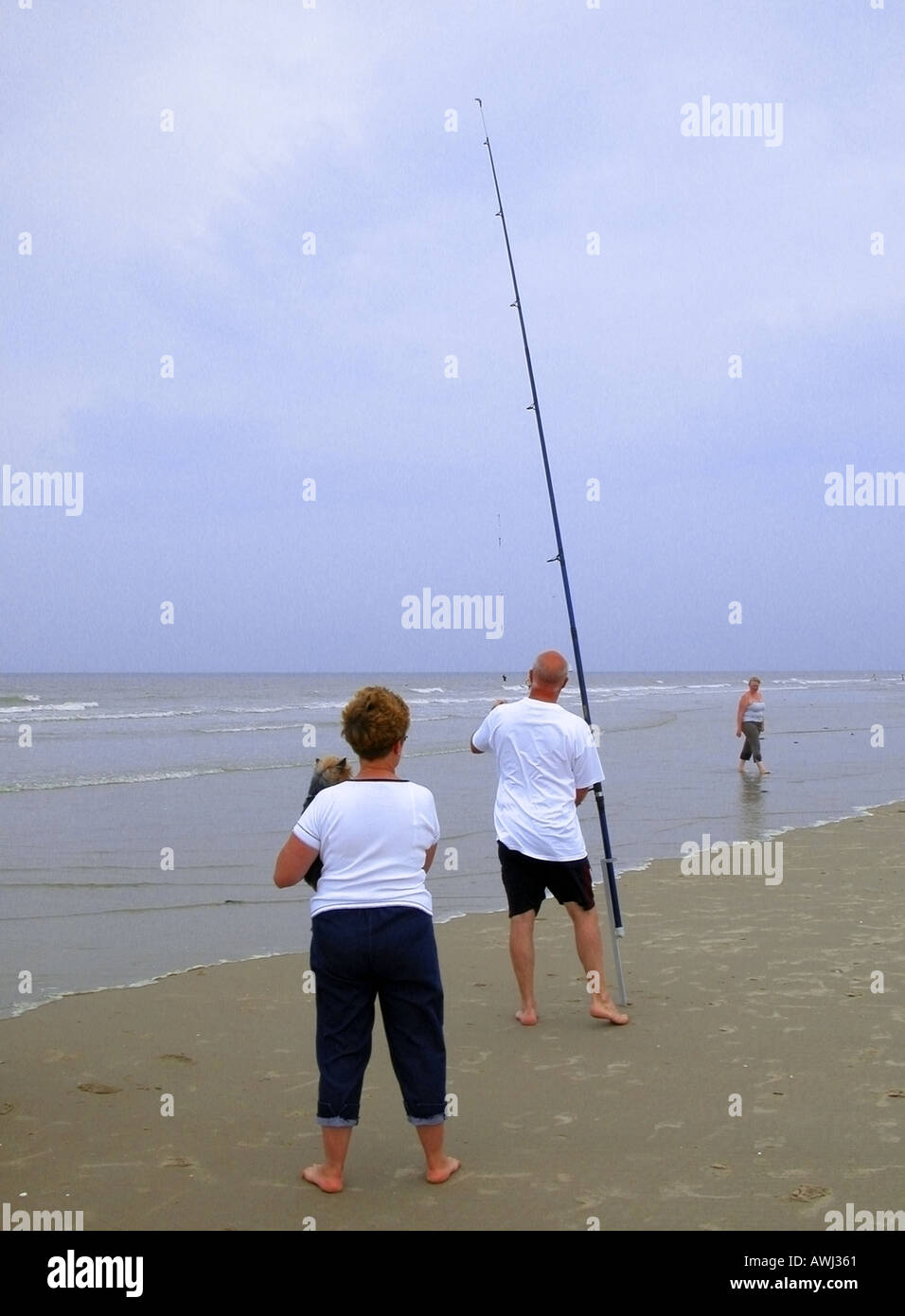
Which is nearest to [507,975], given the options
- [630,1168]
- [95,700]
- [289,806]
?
[630,1168]

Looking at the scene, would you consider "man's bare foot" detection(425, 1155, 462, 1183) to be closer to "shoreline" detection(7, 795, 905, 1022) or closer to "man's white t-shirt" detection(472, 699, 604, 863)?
"man's white t-shirt" detection(472, 699, 604, 863)

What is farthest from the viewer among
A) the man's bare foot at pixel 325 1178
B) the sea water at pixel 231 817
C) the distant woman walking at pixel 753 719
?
the distant woman walking at pixel 753 719

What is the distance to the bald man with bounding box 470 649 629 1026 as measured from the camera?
5605mm

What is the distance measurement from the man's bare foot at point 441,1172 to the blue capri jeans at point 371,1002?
0.19 m

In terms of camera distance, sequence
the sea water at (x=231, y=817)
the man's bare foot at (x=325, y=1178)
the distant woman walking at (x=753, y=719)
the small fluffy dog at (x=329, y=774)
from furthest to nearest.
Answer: the distant woman walking at (x=753, y=719)
the sea water at (x=231, y=817)
the small fluffy dog at (x=329, y=774)
the man's bare foot at (x=325, y=1178)

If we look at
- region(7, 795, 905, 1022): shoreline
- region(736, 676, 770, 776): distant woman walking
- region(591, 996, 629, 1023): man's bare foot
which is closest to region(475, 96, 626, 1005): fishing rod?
region(591, 996, 629, 1023): man's bare foot

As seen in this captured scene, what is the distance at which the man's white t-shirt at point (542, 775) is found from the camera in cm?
560

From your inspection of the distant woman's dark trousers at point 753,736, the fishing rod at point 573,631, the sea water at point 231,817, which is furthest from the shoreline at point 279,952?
the distant woman's dark trousers at point 753,736

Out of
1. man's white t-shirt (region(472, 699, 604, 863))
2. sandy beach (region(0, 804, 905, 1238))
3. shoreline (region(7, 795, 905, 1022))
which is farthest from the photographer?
shoreline (region(7, 795, 905, 1022))

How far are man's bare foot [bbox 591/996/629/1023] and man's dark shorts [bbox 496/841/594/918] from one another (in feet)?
1.48

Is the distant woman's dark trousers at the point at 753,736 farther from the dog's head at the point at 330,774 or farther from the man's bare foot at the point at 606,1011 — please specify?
the dog's head at the point at 330,774
